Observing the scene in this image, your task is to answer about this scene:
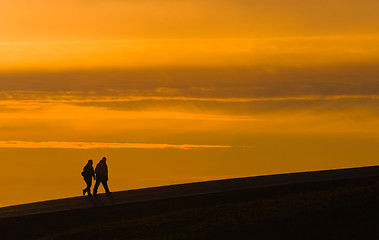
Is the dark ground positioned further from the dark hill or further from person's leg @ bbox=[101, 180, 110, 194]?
person's leg @ bbox=[101, 180, 110, 194]

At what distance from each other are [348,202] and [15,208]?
16.1 meters

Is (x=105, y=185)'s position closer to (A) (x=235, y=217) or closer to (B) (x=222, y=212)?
(B) (x=222, y=212)

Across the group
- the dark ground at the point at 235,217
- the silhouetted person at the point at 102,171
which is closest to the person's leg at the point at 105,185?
the silhouetted person at the point at 102,171

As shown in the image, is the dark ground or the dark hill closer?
the dark ground

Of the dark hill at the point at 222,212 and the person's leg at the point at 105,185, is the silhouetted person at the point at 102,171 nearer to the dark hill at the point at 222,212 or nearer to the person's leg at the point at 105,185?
the person's leg at the point at 105,185

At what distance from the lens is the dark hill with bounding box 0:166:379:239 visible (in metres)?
25.7

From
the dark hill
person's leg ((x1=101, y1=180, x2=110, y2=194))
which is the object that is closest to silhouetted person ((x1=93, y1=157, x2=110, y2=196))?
person's leg ((x1=101, y1=180, x2=110, y2=194))

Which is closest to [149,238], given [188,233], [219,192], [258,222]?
[188,233]

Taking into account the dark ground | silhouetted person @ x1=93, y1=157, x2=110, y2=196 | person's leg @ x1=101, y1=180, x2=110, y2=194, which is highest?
silhouetted person @ x1=93, y1=157, x2=110, y2=196

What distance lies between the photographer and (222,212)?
28.8 metres

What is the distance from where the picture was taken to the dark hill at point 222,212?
84.4ft

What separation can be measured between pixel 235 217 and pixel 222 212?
127cm

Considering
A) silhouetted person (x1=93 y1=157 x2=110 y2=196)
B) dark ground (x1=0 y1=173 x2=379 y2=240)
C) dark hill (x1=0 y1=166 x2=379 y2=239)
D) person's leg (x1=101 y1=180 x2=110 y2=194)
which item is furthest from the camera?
person's leg (x1=101 y1=180 x2=110 y2=194)

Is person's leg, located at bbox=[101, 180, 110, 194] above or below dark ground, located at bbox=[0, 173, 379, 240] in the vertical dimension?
above
